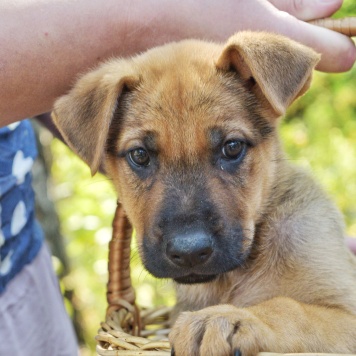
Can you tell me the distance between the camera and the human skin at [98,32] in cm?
269

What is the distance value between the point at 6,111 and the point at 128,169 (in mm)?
585

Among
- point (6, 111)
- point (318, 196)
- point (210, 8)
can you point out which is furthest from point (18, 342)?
point (210, 8)

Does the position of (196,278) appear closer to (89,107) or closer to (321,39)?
(89,107)

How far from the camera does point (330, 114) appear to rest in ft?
19.1

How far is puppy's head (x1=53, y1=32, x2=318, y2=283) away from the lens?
8.61 feet

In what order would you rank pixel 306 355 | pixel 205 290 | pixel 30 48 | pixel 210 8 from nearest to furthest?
pixel 306 355, pixel 30 48, pixel 210 8, pixel 205 290

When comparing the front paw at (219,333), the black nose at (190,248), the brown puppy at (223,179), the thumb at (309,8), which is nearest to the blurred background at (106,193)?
the thumb at (309,8)

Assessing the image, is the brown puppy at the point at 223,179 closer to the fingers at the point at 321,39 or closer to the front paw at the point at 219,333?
the front paw at the point at 219,333

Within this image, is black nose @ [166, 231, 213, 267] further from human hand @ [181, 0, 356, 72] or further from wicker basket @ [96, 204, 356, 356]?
human hand @ [181, 0, 356, 72]

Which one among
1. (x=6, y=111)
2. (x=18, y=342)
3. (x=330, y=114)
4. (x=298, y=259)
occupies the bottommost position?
(x=330, y=114)

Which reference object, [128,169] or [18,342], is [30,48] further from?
[18,342]

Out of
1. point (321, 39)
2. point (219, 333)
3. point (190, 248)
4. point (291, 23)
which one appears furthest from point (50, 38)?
point (219, 333)

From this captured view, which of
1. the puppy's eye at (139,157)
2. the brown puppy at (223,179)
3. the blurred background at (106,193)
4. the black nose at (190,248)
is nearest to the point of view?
the black nose at (190,248)

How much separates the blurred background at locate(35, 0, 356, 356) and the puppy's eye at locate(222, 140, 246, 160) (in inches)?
87.9
